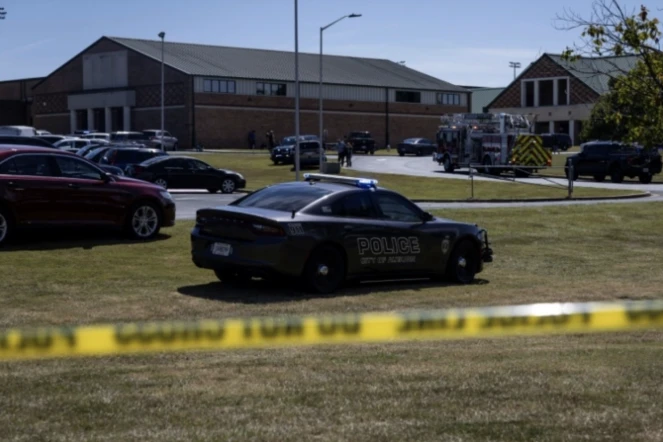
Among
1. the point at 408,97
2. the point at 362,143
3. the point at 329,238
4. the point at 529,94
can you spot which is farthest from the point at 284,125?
the point at 329,238

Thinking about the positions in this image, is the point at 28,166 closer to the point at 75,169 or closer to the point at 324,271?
the point at 75,169

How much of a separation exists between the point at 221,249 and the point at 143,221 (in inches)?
243

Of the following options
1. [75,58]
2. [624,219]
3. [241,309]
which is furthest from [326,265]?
[75,58]

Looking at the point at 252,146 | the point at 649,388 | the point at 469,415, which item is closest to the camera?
the point at 469,415

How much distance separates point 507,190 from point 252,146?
49532 millimetres

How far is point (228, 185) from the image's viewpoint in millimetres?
39219

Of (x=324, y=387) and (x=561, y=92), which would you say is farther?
(x=561, y=92)

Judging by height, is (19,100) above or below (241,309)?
above

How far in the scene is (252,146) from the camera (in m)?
88.8

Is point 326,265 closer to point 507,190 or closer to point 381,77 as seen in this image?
point 507,190

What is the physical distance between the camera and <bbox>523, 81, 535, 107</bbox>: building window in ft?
337

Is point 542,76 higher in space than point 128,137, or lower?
higher

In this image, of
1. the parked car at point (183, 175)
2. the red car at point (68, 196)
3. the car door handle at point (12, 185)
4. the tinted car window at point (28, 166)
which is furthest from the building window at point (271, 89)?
the car door handle at point (12, 185)

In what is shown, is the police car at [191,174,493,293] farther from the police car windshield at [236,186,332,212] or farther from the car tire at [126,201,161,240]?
the car tire at [126,201,161,240]
